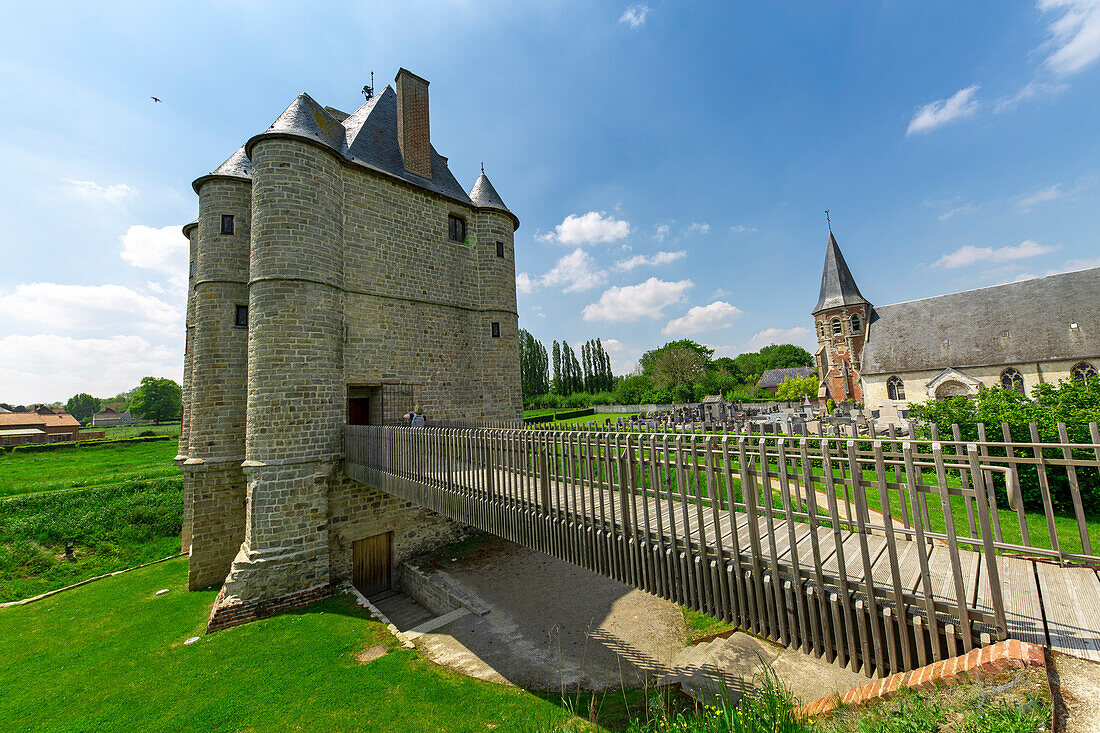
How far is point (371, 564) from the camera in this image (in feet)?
41.1

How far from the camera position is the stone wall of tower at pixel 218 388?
1183cm

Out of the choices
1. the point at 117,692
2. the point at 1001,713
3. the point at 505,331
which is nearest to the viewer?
the point at 1001,713

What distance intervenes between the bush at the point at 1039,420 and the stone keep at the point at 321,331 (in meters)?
13.9

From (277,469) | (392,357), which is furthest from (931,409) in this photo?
(277,469)

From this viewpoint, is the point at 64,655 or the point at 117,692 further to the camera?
the point at 64,655

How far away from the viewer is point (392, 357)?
13398mm

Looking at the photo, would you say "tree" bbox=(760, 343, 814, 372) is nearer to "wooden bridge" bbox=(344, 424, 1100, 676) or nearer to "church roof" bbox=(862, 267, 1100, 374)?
"church roof" bbox=(862, 267, 1100, 374)

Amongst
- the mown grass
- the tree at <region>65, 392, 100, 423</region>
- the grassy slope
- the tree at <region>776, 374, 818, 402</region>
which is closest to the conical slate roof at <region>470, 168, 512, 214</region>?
the grassy slope

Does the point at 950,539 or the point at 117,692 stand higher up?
the point at 950,539

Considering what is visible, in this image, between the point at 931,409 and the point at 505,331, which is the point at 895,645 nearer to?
the point at 505,331

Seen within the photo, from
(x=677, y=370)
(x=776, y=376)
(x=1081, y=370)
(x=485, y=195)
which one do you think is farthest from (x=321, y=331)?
(x=776, y=376)

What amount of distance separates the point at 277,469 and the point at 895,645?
1189 centimetres

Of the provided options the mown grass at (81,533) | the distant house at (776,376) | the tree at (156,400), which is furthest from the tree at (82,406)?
the distant house at (776,376)

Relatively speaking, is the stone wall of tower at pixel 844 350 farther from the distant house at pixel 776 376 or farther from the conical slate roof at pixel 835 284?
the distant house at pixel 776 376
